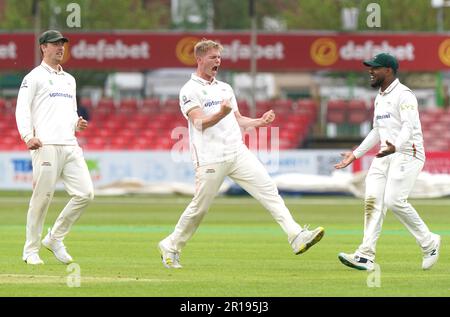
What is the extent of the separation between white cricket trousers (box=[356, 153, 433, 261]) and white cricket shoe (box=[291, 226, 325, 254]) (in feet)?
1.66

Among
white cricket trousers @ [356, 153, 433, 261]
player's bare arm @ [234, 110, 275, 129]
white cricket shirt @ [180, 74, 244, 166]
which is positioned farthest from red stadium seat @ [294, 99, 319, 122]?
white cricket shirt @ [180, 74, 244, 166]

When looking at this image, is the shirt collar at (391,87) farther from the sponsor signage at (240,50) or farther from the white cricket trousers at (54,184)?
the sponsor signage at (240,50)

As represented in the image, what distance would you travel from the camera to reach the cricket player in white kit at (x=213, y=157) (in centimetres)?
1272

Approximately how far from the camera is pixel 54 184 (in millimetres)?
13266

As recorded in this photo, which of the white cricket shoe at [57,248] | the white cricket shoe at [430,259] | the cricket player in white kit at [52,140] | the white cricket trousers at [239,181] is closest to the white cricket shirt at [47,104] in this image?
the cricket player in white kit at [52,140]

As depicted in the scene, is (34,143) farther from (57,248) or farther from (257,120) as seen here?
(257,120)

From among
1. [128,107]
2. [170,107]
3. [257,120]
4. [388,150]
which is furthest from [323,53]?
[388,150]

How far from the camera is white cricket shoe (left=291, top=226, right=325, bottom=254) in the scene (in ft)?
41.5

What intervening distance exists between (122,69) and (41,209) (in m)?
28.5

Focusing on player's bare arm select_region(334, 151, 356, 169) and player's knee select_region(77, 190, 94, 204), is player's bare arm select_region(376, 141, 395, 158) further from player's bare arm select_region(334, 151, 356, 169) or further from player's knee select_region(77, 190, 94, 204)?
player's knee select_region(77, 190, 94, 204)

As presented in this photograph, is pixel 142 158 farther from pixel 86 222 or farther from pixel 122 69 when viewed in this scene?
pixel 86 222

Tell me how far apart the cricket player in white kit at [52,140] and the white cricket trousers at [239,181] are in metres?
1.07

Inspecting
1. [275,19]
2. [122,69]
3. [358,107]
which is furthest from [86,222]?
[275,19]

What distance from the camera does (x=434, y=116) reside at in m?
44.4
